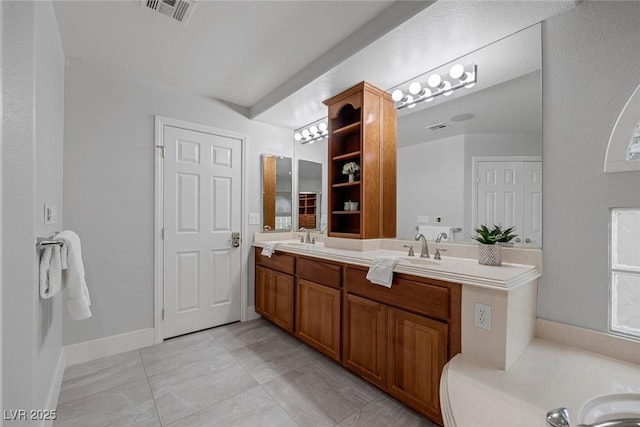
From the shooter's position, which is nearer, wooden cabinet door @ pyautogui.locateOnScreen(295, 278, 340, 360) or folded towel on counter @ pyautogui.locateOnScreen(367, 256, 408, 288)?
folded towel on counter @ pyautogui.locateOnScreen(367, 256, 408, 288)

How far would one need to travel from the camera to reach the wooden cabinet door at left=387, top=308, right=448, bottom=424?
142 centimetres

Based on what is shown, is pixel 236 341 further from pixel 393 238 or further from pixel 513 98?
pixel 513 98

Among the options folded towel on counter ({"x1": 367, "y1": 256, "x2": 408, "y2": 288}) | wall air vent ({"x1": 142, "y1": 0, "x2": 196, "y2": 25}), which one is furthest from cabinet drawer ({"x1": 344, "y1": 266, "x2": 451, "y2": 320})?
wall air vent ({"x1": 142, "y1": 0, "x2": 196, "y2": 25})

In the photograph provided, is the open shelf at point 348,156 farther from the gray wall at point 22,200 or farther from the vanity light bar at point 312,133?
the gray wall at point 22,200

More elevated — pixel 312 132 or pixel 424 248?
pixel 312 132

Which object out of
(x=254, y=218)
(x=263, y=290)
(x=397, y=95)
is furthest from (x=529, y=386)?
(x=254, y=218)

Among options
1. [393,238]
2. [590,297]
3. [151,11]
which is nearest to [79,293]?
[151,11]

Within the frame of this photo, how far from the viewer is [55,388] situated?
67.1 inches

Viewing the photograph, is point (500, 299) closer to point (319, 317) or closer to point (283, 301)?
point (319, 317)

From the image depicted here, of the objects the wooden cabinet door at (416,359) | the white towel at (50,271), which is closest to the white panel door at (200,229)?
the white towel at (50,271)

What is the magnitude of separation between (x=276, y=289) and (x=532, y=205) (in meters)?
2.19

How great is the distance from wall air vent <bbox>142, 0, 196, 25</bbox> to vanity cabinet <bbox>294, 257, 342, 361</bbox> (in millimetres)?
1893

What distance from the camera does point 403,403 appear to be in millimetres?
1633

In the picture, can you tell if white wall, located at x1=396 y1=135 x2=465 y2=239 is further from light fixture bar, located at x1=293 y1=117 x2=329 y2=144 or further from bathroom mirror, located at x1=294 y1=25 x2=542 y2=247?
light fixture bar, located at x1=293 y1=117 x2=329 y2=144
